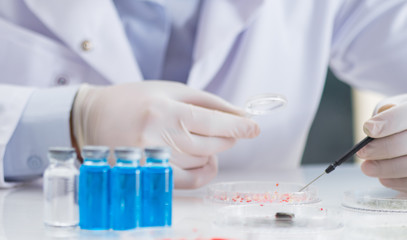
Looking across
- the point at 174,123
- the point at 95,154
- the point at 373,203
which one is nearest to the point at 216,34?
the point at 174,123

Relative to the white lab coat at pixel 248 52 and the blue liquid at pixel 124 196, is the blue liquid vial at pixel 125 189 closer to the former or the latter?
the blue liquid at pixel 124 196

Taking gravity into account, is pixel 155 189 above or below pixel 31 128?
below

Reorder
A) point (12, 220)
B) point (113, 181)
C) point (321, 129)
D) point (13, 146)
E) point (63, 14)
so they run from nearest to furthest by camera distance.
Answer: point (113, 181), point (12, 220), point (13, 146), point (63, 14), point (321, 129)

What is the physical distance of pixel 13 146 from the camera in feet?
4.36

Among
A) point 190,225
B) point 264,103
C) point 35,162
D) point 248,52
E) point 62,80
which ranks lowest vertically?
point 190,225

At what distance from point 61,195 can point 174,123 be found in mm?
462

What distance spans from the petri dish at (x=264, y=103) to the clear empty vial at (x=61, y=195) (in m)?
0.53

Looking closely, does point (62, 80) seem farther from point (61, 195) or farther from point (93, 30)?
point (61, 195)

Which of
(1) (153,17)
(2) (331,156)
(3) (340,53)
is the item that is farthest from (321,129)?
(1) (153,17)

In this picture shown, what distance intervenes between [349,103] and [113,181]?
2614mm

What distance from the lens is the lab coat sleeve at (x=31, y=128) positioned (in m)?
1.29

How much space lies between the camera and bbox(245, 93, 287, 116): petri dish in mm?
1135

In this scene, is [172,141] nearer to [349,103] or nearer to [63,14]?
[63,14]

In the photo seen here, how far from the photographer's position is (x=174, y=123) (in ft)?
3.89
